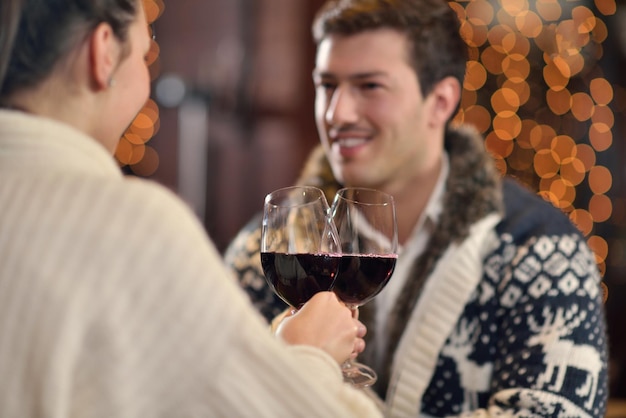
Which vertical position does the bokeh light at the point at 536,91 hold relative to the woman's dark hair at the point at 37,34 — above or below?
below

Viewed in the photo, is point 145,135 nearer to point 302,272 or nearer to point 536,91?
point 536,91

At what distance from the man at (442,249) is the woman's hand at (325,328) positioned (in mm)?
635

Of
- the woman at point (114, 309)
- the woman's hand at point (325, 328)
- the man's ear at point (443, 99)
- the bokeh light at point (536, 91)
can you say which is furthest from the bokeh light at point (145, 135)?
the woman at point (114, 309)

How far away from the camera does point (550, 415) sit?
163 centimetres

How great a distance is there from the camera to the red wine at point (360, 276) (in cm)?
139

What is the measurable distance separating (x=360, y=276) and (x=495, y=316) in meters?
0.59

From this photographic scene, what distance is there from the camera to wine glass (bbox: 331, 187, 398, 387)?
140cm

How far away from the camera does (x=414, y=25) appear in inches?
83.0

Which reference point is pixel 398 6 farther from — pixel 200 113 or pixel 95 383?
pixel 200 113

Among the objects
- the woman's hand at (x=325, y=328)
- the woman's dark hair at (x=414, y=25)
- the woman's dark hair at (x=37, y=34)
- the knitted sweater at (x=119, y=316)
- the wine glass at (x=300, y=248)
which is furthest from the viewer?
the woman's dark hair at (x=414, y=25)

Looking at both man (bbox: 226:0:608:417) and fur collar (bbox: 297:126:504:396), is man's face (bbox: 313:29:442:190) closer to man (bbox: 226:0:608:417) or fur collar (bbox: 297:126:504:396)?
man (bbox: 226:0:608:417)

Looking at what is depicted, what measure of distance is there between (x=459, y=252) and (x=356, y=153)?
1.11 feet

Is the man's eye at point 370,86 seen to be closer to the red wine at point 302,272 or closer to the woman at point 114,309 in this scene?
the red wine at point 302,272

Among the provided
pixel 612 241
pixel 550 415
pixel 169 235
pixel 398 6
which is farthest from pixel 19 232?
pixel 612 241
